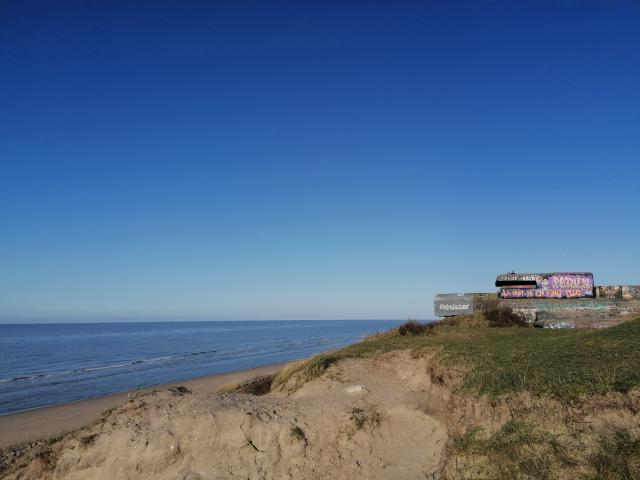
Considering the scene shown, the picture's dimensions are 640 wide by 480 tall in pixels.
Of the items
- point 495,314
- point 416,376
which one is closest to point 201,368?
point 495,314

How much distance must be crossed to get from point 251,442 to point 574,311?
23.6 m

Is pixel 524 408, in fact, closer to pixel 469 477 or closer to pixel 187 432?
pixel 469 477

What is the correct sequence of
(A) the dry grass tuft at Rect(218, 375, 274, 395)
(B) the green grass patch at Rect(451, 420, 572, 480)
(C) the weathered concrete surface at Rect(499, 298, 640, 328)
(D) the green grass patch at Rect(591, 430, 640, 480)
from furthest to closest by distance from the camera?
(C) the weathered concrete surface at Rect(499, 298, 640, 328), (A) the dry grass tuft at Rect(218, 375, 274, 395), (B) the green grass patch at Rect(451, 420, 572, 480), (D) the green grass patch at Rect(591, 430, 640, 480)

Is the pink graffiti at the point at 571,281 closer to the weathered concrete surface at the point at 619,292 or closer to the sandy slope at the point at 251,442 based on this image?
the weathered concrete surface at the point at 619,292

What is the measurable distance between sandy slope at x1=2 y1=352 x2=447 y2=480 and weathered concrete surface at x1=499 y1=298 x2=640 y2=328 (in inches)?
756

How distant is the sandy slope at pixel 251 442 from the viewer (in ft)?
26.7

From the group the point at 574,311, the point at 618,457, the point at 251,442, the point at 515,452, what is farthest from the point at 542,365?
the point at 574,311

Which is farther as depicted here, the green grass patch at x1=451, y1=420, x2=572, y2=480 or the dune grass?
the dune grass

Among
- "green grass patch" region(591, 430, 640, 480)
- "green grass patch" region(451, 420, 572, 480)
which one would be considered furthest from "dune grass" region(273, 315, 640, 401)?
"green grass patch" region(591, 430, 640, 480)

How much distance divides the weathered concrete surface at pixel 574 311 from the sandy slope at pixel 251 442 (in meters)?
19.2

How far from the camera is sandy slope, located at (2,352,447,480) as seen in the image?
26.7 ft

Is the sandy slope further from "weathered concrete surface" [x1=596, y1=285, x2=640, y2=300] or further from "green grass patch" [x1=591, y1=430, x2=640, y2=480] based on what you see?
"weathered concrete surface" [x1=596, y1=285, x2=640, y2=300]

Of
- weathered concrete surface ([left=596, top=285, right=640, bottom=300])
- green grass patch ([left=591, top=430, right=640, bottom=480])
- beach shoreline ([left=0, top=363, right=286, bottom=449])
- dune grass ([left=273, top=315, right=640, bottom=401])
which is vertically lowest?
beach shoreline ([left=0, top=363, right=286, bottom=449])

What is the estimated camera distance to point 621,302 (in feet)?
83.3
